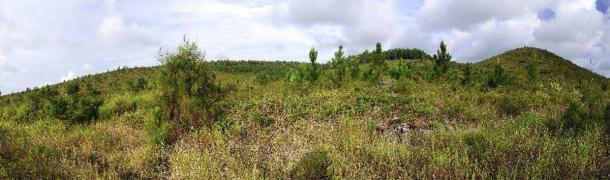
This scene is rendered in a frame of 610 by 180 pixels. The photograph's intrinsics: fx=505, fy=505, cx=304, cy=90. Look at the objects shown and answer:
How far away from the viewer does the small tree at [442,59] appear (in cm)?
1978

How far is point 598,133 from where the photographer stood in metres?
8.81

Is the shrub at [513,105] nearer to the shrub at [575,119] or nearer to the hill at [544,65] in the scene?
the shrub at [575,119]

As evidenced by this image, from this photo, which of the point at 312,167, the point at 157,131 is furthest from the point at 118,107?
the point at 312,167

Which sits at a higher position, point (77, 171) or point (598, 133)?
point (598, 133)

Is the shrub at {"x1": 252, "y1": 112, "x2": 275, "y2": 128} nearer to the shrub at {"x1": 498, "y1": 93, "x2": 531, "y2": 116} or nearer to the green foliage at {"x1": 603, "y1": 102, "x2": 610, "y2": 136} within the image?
the shrub at {"x1": 498, "y1": 93, "x2": 531, "y2": 116}

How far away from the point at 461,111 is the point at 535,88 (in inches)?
295

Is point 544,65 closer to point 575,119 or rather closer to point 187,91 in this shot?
point 575,119

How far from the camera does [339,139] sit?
31.7 ft

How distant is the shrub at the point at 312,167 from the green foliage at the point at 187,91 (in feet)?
14.9

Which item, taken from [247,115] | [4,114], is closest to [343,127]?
[247,115]

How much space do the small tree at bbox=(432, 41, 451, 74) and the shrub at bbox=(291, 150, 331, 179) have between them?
12826mm

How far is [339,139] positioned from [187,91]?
510 centimetres

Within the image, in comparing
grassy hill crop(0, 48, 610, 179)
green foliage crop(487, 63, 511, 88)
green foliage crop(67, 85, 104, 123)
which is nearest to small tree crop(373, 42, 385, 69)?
grassy hill crop(0, 48, 610, 179)

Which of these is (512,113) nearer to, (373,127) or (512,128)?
(512,128)
